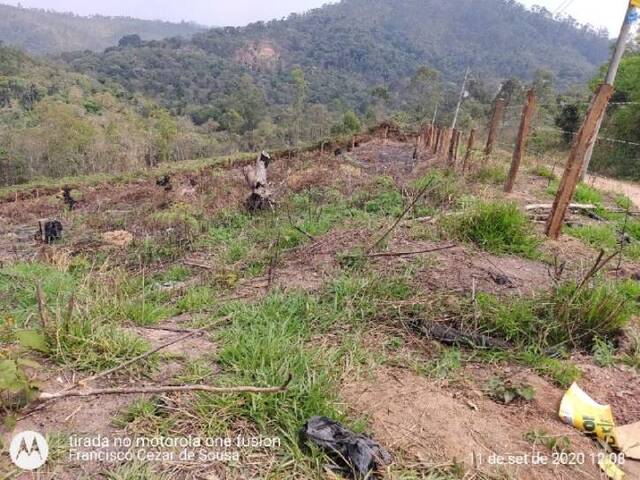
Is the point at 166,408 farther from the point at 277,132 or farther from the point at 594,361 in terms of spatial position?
the point at 277,132

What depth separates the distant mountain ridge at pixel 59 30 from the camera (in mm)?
123231

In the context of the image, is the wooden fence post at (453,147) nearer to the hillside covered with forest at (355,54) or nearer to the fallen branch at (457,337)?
the fallen branch at (457,337)

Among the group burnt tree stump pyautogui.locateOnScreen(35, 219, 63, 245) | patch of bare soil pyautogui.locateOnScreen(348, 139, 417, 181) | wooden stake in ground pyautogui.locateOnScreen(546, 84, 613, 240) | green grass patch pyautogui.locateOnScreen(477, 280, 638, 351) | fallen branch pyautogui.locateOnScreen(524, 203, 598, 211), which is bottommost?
burnt tree stump pyautogui.locateOnScreen(35, 219, 63, 245)

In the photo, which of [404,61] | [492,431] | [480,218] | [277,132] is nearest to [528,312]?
[492,431]

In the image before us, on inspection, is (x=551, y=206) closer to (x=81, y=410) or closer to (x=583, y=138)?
(x=583, y=138)

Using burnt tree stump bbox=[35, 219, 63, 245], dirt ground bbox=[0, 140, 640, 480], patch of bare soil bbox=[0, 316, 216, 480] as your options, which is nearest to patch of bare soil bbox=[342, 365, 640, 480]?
dirt ground bbox=[0, 140, 640, 480]

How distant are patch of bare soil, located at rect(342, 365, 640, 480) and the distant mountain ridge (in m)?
138

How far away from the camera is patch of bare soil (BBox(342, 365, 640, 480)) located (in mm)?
1650

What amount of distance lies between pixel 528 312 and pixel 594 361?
433 millimetres

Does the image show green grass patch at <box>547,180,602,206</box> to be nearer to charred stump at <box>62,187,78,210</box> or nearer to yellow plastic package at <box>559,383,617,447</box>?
yellow plastic package at <box>559,383,617,447</box>

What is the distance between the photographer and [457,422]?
1841mm

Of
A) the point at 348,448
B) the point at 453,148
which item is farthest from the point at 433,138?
the point at 348,448

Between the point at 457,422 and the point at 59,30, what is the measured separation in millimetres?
177236

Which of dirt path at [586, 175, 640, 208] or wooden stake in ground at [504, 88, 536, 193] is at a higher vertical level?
wooden stake in ground at [504, 88, 536, 193]
